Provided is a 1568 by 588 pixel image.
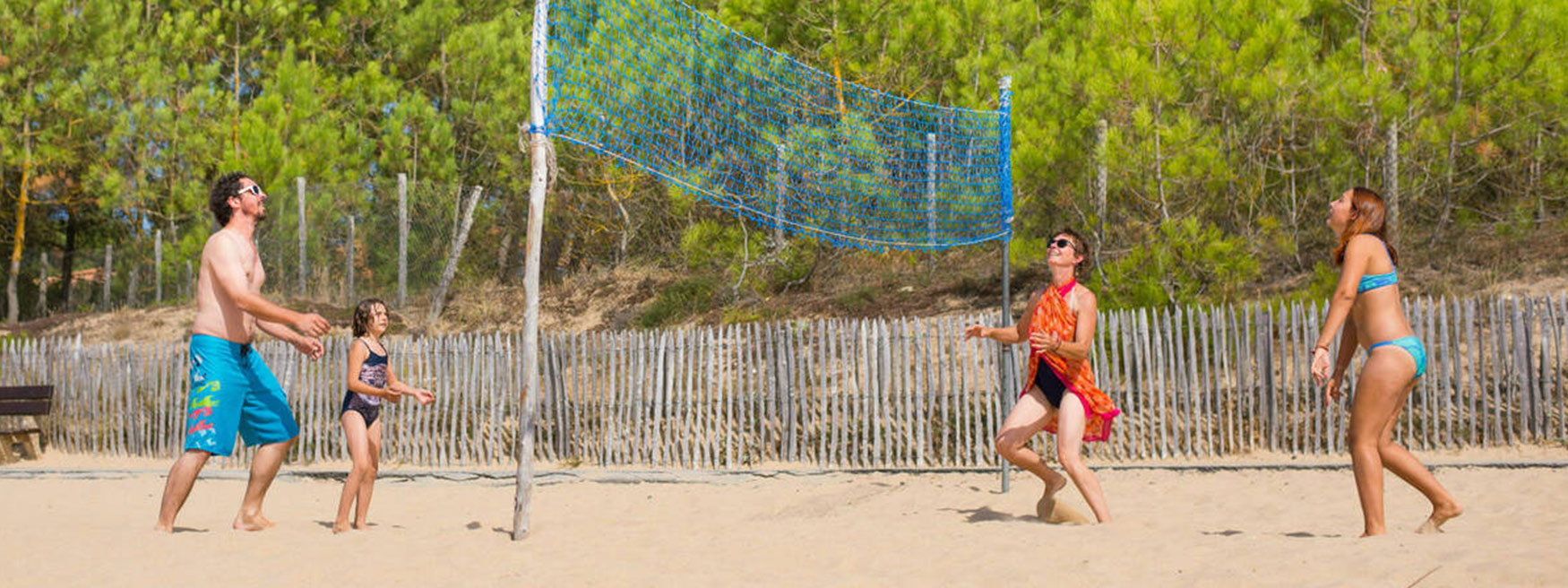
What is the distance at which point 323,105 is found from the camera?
21.6 meters

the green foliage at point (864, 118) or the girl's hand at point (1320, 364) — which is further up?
the green foliage at point (864, 118)

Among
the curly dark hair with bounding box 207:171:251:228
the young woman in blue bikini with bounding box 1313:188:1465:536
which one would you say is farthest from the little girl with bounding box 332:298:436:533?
the young woman in blue bikini with bounding box 1313:188:1465:536

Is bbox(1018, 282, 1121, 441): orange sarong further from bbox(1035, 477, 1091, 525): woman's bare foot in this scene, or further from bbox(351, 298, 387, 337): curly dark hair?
bbox(351, 298, 387, 337): curly dark hair

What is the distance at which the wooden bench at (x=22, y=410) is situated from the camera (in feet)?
38.4

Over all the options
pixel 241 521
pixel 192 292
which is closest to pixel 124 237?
pixel 192 292

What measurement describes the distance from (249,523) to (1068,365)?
13.1 feet

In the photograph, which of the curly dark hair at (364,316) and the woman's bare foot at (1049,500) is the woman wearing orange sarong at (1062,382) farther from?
the curly dark hair at (364,316)

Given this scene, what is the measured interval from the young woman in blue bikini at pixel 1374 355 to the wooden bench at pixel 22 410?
11.0 meters

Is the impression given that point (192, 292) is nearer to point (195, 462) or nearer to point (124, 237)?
point (124, 237)

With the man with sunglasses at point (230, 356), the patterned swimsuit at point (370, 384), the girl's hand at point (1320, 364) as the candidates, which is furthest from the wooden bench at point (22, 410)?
the girl's hand at point (1320, 364)

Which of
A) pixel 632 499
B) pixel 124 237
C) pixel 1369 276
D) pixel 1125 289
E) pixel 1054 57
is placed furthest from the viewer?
pixel 124 237

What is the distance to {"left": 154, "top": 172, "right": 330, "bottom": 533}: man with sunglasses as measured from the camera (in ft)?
19.1

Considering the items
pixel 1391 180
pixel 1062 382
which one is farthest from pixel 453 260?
pixel 1062 382

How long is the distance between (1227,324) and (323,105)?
16.6 meters
